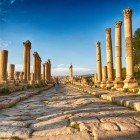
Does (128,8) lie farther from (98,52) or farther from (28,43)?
(28,43)

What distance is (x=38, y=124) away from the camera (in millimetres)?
7000

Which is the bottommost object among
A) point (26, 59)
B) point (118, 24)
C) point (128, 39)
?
point (26, 59)

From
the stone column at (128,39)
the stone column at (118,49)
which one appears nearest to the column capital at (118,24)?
the stone column at (118,49)

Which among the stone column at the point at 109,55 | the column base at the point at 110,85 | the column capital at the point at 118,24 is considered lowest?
the column base at the point at 110,85

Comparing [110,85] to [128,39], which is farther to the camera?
[110,85]

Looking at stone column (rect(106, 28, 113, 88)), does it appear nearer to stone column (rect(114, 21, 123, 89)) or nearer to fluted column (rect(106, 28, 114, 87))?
fluted column (rect(106, 28, 114, 87))

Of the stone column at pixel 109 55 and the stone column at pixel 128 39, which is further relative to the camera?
the stone column at pixel 109 55

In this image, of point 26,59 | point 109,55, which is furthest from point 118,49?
point 26,59

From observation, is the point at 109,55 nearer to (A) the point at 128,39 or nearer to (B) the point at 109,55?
(B) the point at 109,55

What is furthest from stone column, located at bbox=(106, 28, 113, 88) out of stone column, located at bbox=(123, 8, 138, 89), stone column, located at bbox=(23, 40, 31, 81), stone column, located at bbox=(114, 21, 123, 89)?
stone column, located at bbox=(23, 40, 31, 81)

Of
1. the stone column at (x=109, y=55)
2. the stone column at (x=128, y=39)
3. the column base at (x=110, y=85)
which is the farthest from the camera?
the stone column at (x=109, y=55)

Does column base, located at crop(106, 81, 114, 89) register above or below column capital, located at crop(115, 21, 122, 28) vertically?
below

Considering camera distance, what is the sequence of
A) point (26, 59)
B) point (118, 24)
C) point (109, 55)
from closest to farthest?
point (118, 24)
point (109, 55)
point (26, 59)

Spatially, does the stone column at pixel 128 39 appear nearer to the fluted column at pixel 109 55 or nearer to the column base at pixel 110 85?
the column base at pixel 110 85
